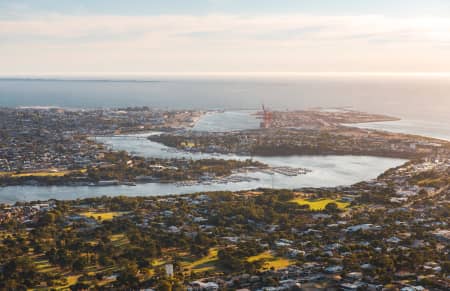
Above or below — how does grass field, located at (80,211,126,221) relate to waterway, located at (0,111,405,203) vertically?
below

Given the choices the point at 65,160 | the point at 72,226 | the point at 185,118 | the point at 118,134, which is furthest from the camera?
the point at 185,118

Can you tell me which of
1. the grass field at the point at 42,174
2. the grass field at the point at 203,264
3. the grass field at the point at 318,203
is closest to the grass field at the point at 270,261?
the grass field at the point at 203,264

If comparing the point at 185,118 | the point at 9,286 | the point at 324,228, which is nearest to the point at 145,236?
the point at 9,286

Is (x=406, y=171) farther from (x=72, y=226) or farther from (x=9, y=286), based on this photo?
(x=9, y=286)

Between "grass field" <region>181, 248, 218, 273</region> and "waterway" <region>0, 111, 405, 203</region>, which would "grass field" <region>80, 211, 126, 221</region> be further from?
"grass field" <region>181, 248, 218, 273</region>


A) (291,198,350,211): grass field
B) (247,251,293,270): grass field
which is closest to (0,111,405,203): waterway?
(291,198,350,211): grass field

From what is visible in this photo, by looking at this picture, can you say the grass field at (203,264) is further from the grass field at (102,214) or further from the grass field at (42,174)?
the grass field at (42,174)

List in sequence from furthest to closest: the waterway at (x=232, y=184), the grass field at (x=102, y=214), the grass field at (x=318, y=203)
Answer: the waterway at (x=232, y=184), the grass field at (x=318, y=203), the grass field at (x=102, y=214)

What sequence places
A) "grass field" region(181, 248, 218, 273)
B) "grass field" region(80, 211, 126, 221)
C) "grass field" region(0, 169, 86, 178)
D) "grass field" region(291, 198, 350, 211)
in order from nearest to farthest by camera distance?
1. "grass field" region(181, 248, 218, 273)
2. "grass field" region(80, 211, 126, 221)
3. "grass field" region(291, 198, 350, 211)
4. "grass field" region(0, 169, 86, 178)

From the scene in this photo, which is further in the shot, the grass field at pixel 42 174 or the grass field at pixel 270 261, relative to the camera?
the grass field at pixel 42 174
